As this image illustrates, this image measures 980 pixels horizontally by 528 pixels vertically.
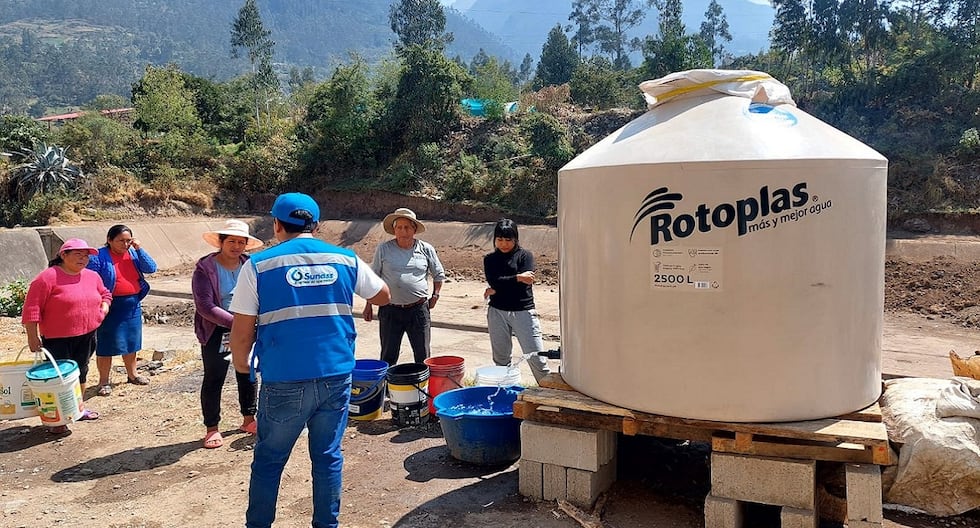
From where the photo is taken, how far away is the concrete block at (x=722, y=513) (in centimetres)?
371


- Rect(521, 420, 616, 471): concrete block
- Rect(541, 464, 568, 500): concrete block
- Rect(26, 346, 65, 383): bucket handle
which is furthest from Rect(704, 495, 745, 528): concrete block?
Rect(26, 346, 65, 383): bucket handle

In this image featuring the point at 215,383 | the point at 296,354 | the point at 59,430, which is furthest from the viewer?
the point at 59,430

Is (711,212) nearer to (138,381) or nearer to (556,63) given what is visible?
(138,381)

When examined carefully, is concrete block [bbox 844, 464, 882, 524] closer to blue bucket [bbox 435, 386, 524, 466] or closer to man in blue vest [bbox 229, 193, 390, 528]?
blue bucket [bbox 435, 386, 524, 466]

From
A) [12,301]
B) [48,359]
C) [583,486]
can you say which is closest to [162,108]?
[12,301]

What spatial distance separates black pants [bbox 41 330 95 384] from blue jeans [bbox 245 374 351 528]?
3.26 meters

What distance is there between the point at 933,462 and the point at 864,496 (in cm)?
80

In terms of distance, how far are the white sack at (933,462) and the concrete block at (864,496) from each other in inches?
27.6

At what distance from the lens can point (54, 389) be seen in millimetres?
5504

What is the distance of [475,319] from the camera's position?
1128 cm

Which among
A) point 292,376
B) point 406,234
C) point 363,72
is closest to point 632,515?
point 292,376

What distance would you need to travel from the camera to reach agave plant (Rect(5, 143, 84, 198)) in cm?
2130

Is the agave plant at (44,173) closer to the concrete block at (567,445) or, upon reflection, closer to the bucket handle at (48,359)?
the bucket handle at (48,359)

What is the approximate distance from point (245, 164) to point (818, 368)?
83.6 ft
